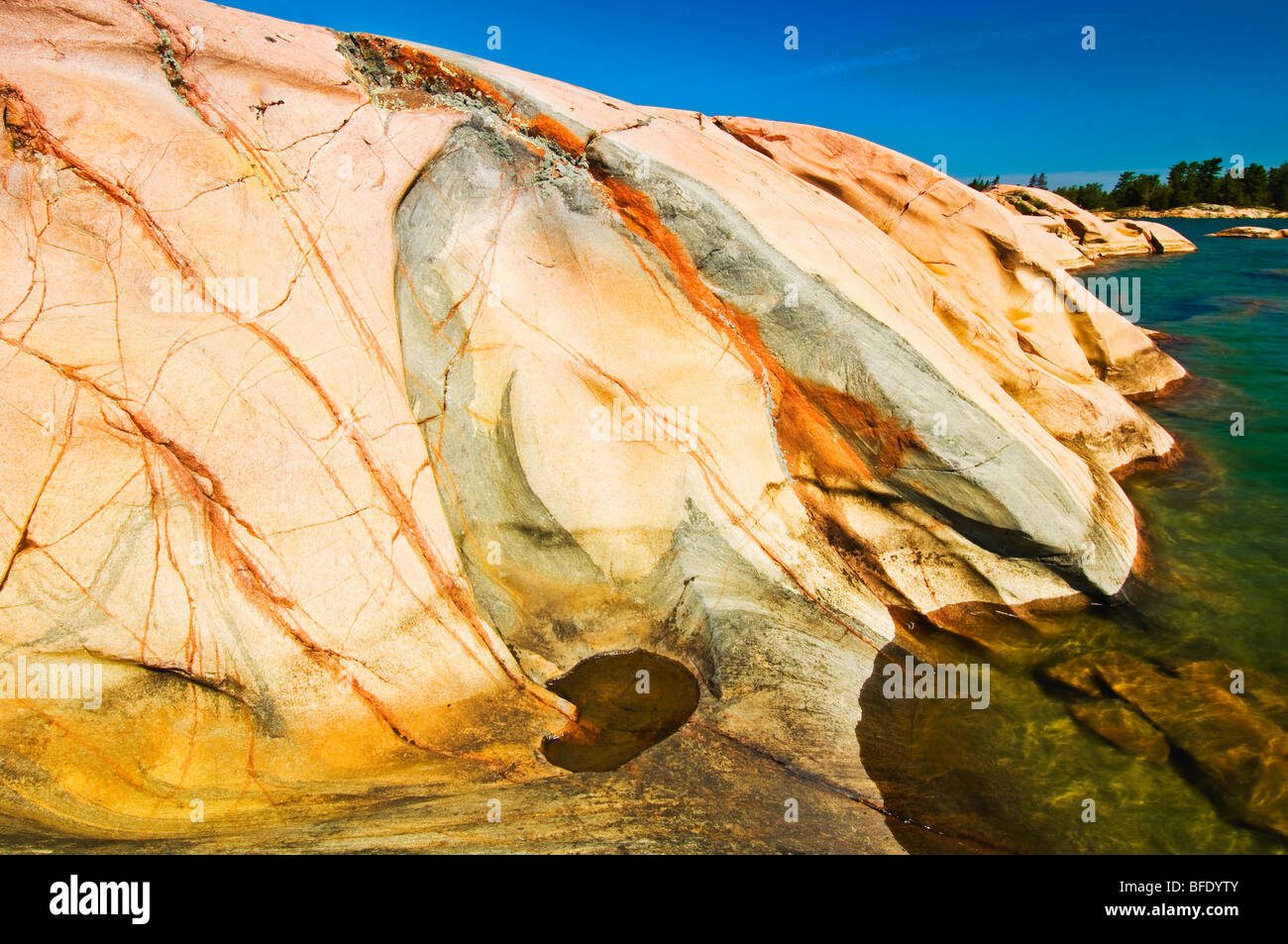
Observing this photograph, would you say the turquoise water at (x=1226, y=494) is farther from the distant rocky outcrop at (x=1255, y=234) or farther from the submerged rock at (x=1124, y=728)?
the distant rocky outcrop at (x=1255, y=234)

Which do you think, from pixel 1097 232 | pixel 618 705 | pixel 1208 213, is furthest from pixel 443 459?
pixel 1208 213

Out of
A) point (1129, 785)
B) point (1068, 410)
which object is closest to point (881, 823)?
point (1129, 785)

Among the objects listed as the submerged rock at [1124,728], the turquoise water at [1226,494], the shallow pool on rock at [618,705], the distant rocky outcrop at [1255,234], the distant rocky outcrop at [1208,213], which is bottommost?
the submerged rock at [1124,728]

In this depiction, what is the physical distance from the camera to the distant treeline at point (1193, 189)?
191 feet

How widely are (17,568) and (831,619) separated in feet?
18.9

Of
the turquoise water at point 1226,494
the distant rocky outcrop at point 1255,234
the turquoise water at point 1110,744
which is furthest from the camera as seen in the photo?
the distant rocky outcrop at point 1255,234

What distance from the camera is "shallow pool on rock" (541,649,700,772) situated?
5109 mm

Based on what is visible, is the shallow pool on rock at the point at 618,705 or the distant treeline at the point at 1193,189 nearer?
the shallow pool on rock at the point at 618,705

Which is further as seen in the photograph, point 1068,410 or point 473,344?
point 1068,410

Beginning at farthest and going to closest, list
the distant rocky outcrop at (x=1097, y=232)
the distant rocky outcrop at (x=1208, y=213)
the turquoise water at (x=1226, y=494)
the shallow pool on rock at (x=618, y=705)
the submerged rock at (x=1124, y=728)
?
the distant rocky outcrop at (x=1208, y=213) < the distant rocky outcrop at (x=1097, y=232) < the turquoise water at (x=1226, y=494) < the submerged rock at (x=1124, y=728) < the shallow pool on rock at (x=618, y=705)

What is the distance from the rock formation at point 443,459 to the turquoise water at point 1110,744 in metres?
0.42

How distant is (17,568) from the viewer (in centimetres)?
457

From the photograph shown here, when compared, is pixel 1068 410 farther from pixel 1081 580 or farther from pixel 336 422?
pixel 336 422

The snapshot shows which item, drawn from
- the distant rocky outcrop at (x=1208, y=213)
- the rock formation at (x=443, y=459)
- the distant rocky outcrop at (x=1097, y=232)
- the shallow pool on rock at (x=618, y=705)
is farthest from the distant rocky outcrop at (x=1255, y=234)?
the shallow pool on rock at (x=618, y=705)
